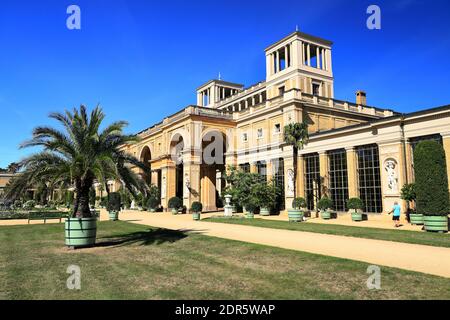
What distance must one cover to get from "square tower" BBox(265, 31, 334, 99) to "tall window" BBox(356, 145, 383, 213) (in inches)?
603

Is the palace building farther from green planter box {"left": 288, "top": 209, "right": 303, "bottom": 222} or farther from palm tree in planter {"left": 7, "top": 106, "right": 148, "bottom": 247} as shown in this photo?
palm tree in planter {"left": 7, "top": 106, "right": 148, "bottom": 247}

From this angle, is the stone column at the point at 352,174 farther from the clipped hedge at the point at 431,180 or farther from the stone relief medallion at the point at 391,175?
the clipped hedge at the point at 431,180

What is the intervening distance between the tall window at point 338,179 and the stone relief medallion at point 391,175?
12.2 ft

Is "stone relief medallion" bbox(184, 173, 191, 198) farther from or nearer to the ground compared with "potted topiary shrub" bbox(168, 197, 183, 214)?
farther from the ground

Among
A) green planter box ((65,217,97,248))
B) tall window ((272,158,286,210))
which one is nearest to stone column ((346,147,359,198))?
tall window ((272,158,286,210))

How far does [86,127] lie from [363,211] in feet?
64.4

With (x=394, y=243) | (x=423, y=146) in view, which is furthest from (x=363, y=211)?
(x=394, y=243)

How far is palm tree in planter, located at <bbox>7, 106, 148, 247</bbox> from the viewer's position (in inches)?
437

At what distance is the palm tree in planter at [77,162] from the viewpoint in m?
11.1

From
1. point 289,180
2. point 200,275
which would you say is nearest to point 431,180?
point 200,275

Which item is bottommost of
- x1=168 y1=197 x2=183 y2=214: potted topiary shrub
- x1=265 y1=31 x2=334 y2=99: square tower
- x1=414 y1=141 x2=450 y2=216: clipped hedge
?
x1=168 y1=197 x2=183 y2=214: potted topiary shrub

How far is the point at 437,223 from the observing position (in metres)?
14.8

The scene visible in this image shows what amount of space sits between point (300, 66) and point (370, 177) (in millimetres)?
18491

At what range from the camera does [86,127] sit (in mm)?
12211
